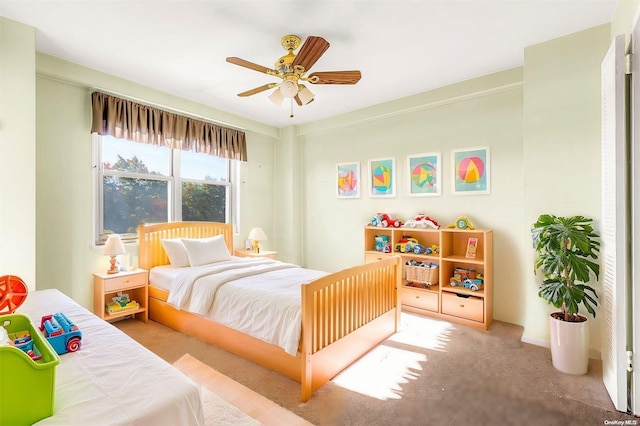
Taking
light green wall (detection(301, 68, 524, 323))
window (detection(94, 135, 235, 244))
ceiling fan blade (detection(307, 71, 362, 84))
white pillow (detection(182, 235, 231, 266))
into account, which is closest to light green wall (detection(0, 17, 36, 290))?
window (detection(94, 135, 235, 244))

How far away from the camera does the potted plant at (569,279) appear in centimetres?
226

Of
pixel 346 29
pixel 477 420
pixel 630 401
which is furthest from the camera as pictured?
pixel 346 29

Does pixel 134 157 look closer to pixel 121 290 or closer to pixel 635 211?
pixel 121 290

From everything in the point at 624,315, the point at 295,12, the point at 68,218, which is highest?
the point at 295,12

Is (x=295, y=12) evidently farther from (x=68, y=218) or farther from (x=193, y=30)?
(x=68, y=218)

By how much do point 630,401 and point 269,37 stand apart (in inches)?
140

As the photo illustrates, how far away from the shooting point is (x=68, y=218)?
306 centimetres

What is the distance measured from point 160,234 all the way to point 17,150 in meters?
1.57

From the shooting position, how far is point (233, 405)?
195 centimetres

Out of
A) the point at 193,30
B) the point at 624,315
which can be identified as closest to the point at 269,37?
the point at 193,30

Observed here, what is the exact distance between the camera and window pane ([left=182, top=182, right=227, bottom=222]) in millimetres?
4156

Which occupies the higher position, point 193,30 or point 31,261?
point 193,30

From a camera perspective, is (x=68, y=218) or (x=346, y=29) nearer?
(x=346, y=29)

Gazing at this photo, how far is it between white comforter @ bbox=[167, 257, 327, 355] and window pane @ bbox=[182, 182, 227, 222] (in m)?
1.12
